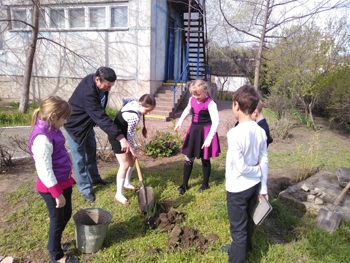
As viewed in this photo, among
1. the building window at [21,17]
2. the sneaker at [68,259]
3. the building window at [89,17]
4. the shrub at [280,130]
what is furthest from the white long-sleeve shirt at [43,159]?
the building window at [21,17]

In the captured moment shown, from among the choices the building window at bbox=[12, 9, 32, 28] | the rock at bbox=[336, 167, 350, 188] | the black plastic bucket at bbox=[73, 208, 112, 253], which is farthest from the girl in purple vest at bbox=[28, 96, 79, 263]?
the building window at bbox=[12, 9, 32, 28]

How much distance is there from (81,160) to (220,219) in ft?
6.27

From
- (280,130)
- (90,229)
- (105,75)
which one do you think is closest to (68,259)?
(90,229)

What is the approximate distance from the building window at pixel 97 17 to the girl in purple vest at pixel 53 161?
9.35 m

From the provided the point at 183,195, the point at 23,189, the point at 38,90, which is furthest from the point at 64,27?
the point at 183,195

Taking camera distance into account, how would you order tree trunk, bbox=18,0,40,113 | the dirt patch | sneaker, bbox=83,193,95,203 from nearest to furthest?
the dirt patch, sneaker, bbox=83,193,95,203, tree trunk, bbox=18,0,40,113

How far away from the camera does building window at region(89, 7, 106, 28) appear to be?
33.5 ft

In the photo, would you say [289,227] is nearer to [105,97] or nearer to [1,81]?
[105,97]

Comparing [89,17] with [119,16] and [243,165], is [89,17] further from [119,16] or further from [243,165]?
[243,165]

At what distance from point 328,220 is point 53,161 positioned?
2899mm

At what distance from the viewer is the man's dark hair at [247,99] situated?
2.10m

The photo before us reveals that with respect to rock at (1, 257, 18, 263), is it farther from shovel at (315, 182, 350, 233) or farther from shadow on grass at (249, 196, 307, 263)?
shovel at (315, 182, 350, 233)

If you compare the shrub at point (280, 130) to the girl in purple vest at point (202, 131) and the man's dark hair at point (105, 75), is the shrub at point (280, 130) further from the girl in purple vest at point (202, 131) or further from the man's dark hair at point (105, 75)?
the man's dark hair at point (105, 75)

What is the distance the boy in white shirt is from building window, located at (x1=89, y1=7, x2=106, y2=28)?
9.69m
